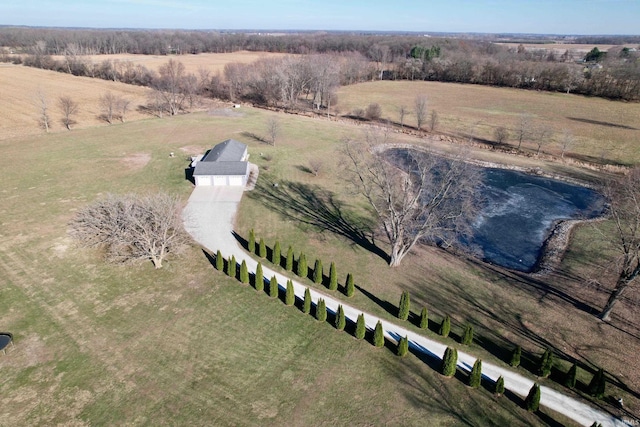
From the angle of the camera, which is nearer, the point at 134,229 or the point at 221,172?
the point at 134,229

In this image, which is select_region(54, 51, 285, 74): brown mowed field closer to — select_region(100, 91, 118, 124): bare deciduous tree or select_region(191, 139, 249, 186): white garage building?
select_region(100, 91, 118, 124): bare deciduous tree

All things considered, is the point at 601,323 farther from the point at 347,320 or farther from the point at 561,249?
the point at 347,320

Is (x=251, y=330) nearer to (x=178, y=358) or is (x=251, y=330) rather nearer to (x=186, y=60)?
(x=178, y=358)

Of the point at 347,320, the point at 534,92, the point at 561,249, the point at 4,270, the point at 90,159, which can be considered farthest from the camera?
the point at 534,92

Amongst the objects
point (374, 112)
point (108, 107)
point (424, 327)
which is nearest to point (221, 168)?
point (424, 327)

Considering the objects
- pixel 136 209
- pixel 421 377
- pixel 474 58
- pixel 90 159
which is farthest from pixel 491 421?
pixel 474 58

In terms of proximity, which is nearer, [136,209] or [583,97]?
[136,209]
